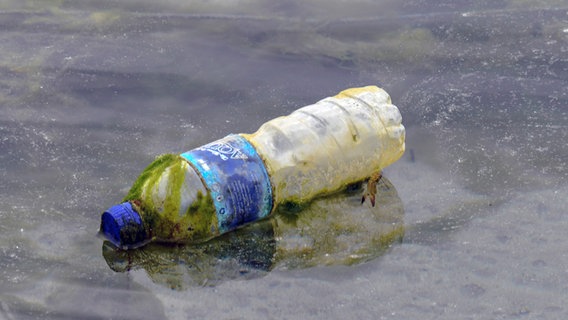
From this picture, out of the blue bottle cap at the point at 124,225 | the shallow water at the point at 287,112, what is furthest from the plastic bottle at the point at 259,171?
the shallow water at the point at 287,112

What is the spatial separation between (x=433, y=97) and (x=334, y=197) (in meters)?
1.19

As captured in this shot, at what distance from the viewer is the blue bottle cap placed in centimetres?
405

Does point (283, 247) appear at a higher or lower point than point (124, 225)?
lower

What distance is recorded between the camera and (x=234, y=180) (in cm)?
414

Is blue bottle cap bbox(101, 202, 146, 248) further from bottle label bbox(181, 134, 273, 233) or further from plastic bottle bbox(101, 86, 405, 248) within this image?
bottle label bbox(181, 134, 273, 233)

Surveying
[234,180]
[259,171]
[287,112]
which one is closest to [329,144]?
[259,171]

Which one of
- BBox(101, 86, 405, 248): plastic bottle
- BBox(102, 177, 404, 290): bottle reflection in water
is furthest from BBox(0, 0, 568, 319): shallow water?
BBox(101, 86, 405, 248): plastic bottle

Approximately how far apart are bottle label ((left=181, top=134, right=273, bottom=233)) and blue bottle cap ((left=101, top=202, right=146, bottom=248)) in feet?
1.16

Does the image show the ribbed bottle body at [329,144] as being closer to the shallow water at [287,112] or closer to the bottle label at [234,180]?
the bottle label at [234,180]

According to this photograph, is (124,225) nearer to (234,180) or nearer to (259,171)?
(234,180)

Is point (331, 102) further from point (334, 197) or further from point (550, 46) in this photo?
point (550, 46)

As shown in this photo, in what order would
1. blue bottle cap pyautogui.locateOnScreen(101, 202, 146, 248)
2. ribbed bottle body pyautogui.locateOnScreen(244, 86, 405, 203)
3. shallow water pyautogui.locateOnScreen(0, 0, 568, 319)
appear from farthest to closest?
ribbed bottle body pyautogui.locateOnScreen(244, 86, 405, 203), blue bottle cap pyautogui.locateOnScreen(101, 202, 146, 248), shallow water pyautogui.locateOnScreen(0, 0, 568, 319)

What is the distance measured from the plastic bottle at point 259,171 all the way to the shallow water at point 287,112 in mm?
237

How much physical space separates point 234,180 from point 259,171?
147 mm
